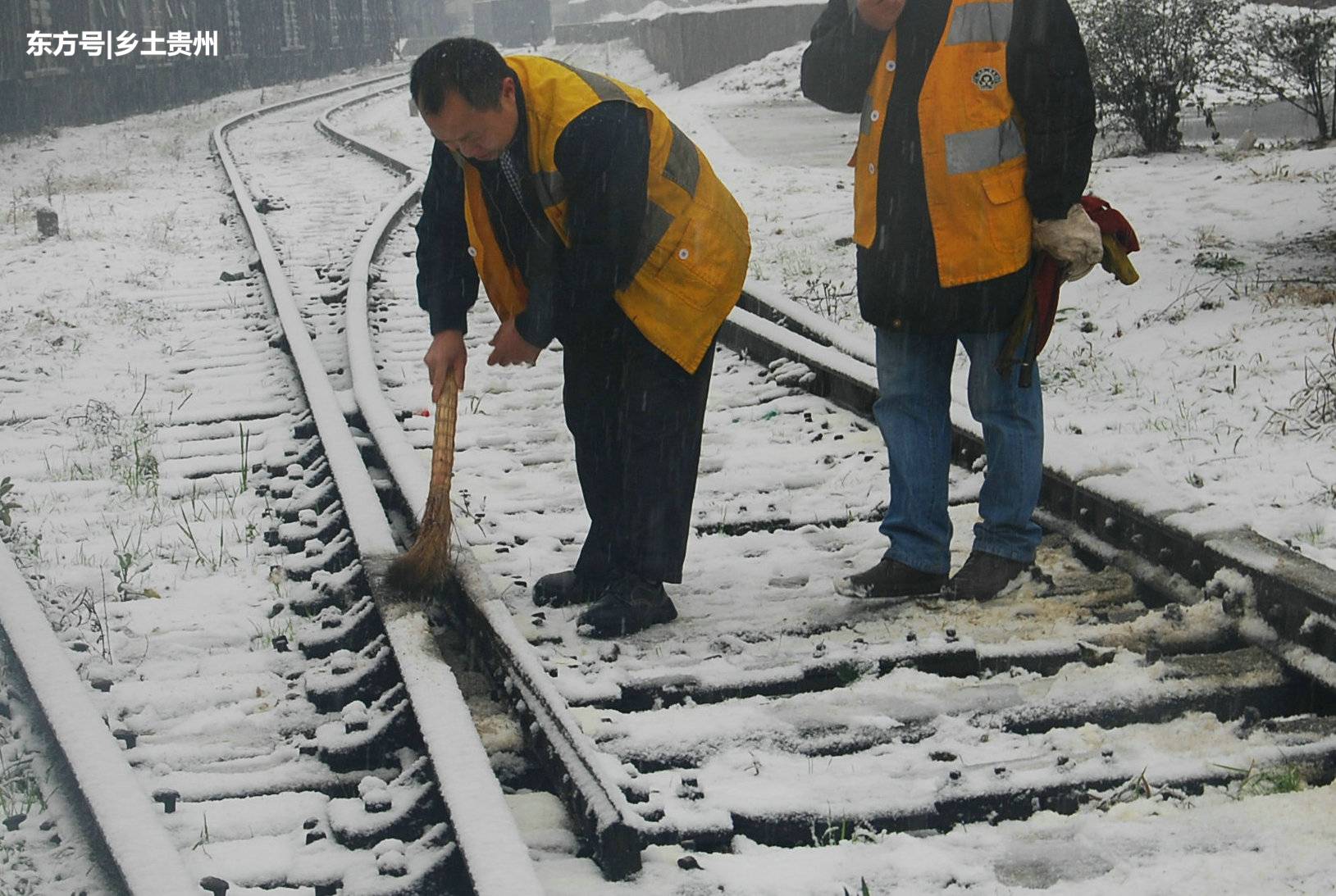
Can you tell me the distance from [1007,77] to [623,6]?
8320 cm

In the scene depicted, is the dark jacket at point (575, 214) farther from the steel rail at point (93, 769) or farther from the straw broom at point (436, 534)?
the steel rail at point (93, 769)

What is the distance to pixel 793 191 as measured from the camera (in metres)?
12.7

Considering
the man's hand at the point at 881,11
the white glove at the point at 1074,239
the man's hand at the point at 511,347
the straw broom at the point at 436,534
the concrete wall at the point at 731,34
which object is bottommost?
the straw broom at the point at 436,534

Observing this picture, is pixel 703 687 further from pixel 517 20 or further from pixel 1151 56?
pixel 517 20

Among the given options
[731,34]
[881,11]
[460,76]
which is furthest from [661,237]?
[731,34]

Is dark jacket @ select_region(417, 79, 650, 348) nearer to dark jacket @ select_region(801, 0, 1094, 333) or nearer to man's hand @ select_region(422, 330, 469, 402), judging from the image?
man's hand @ select_region(422, 330, 469, 402)

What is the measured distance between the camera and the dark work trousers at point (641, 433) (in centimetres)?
397

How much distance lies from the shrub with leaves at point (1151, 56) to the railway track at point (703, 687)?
24.0ft

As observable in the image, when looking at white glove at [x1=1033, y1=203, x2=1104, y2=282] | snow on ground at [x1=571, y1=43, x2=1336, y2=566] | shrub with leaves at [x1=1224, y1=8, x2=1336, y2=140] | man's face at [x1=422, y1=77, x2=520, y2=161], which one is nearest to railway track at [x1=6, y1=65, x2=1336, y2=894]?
snow on ground at [x1=571, y1=43, x2=1336, y2=566]

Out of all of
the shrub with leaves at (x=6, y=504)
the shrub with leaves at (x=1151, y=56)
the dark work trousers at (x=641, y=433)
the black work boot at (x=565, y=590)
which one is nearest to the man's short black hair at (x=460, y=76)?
the dark work trousers at (x=641, y=433)

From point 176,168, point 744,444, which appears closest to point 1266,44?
point 744,444

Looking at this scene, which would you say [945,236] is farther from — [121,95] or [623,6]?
[623,6]

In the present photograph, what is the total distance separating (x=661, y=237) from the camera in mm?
3766

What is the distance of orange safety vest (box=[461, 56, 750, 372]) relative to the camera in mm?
3689
